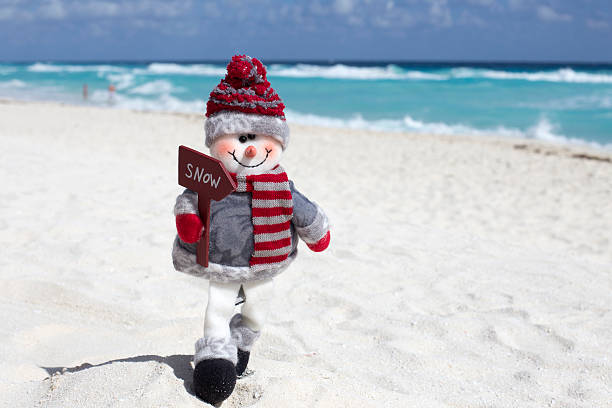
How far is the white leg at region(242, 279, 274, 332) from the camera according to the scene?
2.27m

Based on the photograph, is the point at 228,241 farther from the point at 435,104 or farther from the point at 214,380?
the point at 435,104

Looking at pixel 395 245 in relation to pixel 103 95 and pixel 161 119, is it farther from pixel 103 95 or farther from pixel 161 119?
pixel 103 95

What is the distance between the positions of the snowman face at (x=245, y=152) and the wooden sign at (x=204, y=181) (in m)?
0.09

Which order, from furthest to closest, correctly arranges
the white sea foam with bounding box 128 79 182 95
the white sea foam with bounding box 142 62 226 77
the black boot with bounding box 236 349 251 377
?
the white sea foam with bounding box 142 62 226 77, the white sea foam with bounding box 128 79 182 95, the black boot with bounding box 236 349 251 377

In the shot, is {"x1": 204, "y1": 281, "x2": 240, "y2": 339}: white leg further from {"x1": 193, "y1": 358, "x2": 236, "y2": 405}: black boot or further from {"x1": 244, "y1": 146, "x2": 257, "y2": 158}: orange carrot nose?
{"x1": 244, "y1": 146, "x2": 257, "y2": 158}: orange carrot nose

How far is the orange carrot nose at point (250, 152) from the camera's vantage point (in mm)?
2068

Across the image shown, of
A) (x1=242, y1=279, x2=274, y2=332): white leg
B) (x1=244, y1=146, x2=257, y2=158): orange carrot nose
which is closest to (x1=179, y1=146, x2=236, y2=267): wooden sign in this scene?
(x1=244, y1=146, x2=257, y2=158): orange carrot nose

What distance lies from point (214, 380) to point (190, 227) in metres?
0.55

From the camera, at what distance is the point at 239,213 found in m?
2.11

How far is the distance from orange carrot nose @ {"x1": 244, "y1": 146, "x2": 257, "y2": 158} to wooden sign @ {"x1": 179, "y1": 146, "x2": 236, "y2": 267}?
0.14 meters

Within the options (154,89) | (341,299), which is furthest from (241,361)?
(154,89)

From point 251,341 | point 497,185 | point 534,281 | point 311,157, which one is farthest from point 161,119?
point 251,341

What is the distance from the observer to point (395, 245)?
4.72 meters

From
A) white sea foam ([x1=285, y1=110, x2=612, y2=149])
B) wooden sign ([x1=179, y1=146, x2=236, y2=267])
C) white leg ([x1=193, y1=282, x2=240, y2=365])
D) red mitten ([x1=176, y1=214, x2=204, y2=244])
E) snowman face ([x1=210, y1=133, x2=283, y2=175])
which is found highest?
snowman face ([x1=210, y1=133, x2=283, y2=175])
